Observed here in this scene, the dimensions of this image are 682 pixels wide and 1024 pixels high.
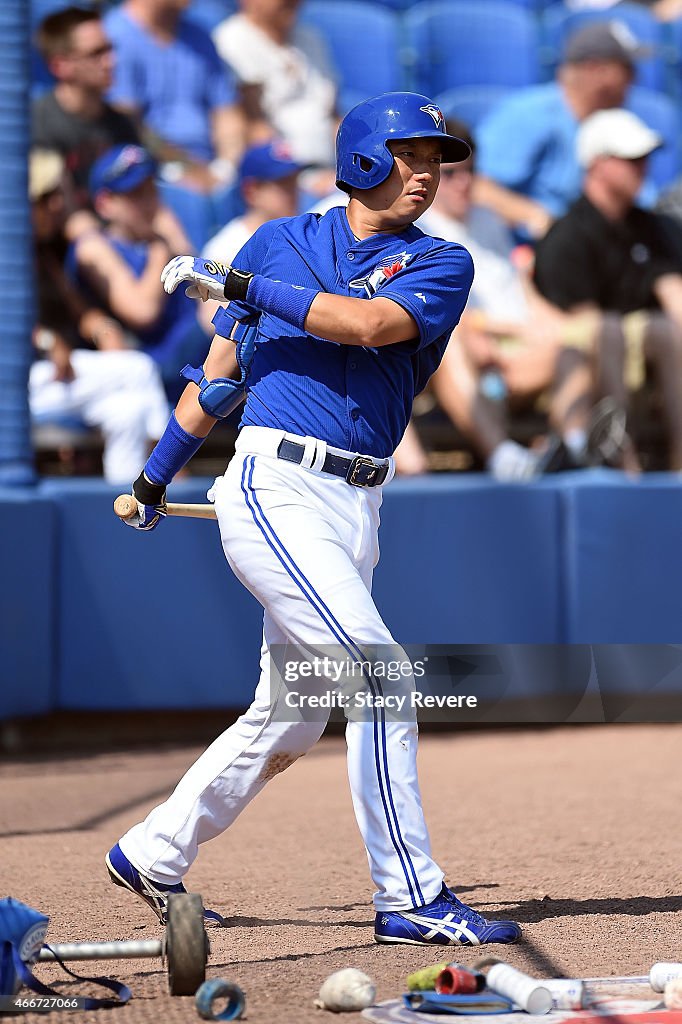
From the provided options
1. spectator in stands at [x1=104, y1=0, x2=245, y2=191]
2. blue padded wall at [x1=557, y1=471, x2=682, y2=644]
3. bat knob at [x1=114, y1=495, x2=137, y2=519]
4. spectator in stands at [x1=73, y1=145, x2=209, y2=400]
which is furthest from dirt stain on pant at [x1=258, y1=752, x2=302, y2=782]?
spectator in stands at [x1=104, y1=0, x2=245, y2=191]

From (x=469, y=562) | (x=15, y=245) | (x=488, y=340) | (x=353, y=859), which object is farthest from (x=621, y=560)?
Result: (x=15, y=245)

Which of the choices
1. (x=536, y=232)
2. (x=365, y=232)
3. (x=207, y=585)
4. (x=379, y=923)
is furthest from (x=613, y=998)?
(x=536, y=232)

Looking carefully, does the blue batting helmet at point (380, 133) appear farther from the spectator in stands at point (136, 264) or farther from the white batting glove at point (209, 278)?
the spectator in stands at point (136, 264)

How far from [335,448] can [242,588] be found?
300 cm

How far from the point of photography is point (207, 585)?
5.97m

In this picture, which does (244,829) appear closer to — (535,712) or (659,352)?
(535,712)

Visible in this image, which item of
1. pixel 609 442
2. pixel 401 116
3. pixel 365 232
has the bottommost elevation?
pixel 609 442

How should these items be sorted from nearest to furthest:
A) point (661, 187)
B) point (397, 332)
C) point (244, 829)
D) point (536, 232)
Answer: point (397, 332), point (244, 829), point (536, 232), point (661, 187)

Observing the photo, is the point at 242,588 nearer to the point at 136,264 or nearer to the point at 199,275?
the point at 136,264

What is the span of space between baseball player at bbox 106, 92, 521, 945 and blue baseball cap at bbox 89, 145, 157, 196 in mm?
3331

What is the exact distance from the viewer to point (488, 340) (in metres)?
6.78

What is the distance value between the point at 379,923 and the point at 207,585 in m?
3.08

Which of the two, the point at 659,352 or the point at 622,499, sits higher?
the point at 659,352

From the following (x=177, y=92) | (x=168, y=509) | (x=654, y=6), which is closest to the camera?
(x=168, y=509)
